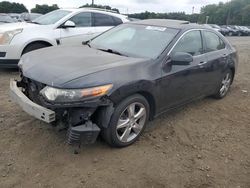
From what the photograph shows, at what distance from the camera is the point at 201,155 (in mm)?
4168

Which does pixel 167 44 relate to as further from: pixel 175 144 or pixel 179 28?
pixel 175 144

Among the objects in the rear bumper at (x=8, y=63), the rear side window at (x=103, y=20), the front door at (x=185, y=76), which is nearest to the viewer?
the front door at (x=185, y=76)

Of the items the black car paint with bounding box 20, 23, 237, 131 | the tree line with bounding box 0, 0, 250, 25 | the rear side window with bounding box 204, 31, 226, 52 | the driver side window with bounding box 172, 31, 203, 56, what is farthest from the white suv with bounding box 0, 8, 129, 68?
the tree line with bounding box 0, 0, 250, 25

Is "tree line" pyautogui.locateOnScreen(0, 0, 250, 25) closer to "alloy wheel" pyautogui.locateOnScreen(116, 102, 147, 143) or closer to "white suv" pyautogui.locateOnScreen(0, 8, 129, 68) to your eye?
"white suv" pyautogui.locateOnScreen(0, 8, 129, 68)

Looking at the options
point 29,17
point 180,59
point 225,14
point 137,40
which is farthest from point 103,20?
point 225,14

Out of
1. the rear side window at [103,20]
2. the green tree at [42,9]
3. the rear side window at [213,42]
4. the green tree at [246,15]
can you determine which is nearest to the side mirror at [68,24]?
the rear side window at [103,20]

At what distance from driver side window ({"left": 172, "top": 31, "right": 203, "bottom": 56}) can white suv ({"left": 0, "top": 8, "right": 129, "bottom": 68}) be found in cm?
359

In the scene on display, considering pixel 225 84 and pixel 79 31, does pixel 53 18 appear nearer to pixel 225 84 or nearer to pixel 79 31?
pixel 79 31

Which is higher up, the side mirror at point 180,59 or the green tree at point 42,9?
the side mirror at point 180,59

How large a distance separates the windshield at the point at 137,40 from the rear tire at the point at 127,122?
28.9 inches

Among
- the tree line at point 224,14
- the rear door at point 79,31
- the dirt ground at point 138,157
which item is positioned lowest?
the tree line at point 224,14

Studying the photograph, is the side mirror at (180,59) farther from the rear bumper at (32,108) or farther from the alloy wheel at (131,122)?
the rear bumper at (32,108)

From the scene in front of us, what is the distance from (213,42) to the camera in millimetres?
5855

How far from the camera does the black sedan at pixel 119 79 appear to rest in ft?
11.8
